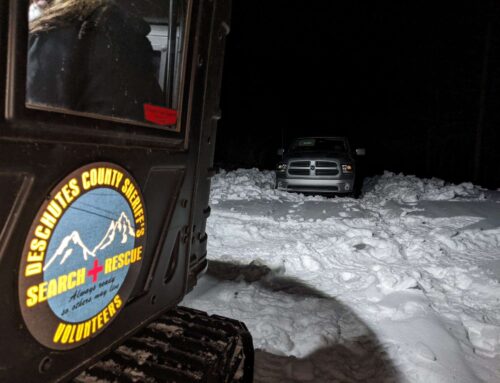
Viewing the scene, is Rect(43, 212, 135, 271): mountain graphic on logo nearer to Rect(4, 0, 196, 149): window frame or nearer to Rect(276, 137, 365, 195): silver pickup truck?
Rect(4, 0, 196, 149): window frame

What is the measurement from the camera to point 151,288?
5.55 feet

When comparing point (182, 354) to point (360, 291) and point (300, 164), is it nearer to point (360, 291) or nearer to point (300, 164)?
point (360, 291)

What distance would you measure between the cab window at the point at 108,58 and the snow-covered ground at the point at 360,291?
7.17ft

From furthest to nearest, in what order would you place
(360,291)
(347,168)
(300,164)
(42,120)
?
(300,164), (347,168), (360,291), (42,120)

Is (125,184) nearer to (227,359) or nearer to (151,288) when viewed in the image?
(151,288)

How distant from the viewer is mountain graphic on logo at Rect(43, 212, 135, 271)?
3.65 feet

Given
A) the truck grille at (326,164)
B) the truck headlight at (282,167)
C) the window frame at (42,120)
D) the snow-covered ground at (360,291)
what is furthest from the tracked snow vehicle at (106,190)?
the truck headlight at (282,167)

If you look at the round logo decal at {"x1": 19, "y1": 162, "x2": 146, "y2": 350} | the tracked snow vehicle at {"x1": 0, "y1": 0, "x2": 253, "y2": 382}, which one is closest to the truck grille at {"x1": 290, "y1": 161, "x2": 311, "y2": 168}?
the tracked snow vehicle at {"x1": 0, "y1": 0, "x2": 253, "y2": 382}

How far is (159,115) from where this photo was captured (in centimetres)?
158

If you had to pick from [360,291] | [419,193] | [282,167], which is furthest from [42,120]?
[419,193]

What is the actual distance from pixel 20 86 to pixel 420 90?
30781 mm

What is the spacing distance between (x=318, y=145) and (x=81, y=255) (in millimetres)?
10656

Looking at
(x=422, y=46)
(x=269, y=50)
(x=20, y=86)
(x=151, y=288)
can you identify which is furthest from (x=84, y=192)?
(x=422, y=46)

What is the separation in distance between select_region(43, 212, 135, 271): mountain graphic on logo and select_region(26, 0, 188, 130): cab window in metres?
0.38
